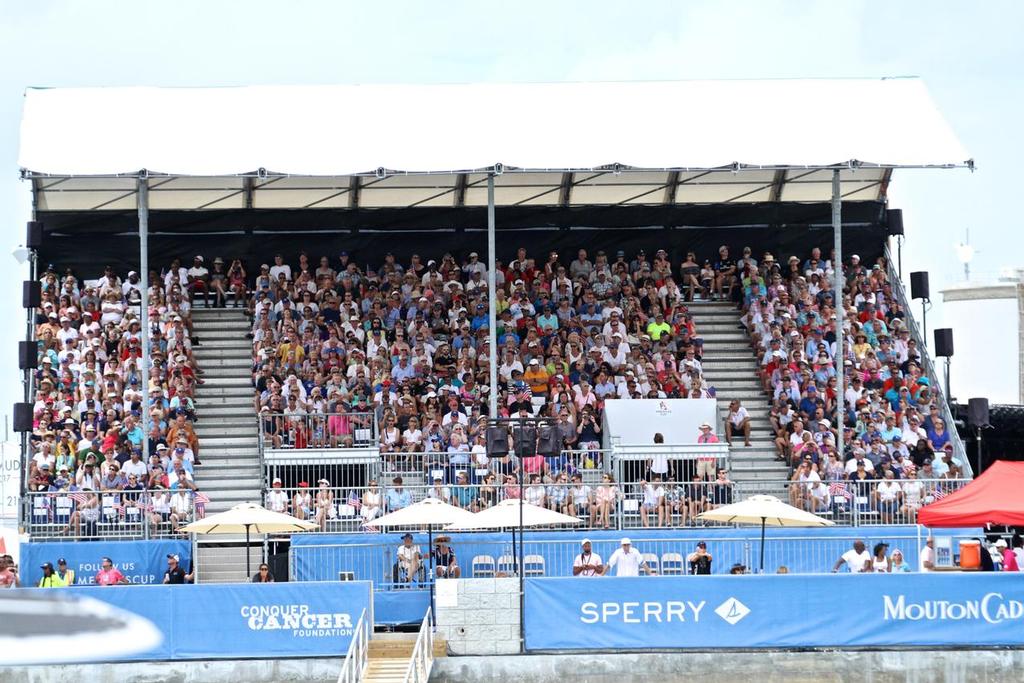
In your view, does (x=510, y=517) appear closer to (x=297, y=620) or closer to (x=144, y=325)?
(x=297, y=620)

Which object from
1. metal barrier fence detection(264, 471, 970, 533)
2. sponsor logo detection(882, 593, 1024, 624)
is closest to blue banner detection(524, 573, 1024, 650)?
sponsor logo detection(882, 593, 1024, 624)

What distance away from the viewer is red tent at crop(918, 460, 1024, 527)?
86.0 ft

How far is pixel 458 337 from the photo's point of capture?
3609 cm

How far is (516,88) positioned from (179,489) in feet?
35.5

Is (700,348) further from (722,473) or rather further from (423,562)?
(423,562)

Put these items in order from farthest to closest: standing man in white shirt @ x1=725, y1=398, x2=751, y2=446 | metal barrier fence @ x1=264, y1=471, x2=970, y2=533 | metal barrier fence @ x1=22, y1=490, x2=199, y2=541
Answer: standing man in white shirt @ x1=725, y1=398, x2=751, y2=446 → metal barrier fence @ x1=264, y1=471, x2=970, y2=533 → metal barrier fence @ x1=22, y1=490, x2=199, y2=541

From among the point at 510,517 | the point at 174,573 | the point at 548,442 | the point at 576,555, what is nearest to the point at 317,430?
the point at 174,573

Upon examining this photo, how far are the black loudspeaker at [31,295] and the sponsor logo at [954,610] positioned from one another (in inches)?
731

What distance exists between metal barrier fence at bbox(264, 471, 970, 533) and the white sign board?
1.96 meters

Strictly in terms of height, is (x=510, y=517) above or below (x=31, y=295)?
below

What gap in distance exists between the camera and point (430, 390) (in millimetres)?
34688

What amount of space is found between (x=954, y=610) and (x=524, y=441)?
21.4 feet

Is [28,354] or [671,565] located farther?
[28,354]

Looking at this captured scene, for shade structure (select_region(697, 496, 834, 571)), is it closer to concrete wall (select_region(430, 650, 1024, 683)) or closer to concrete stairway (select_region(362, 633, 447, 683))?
concrete wall (select_region(430, 650, 1024, 683))
